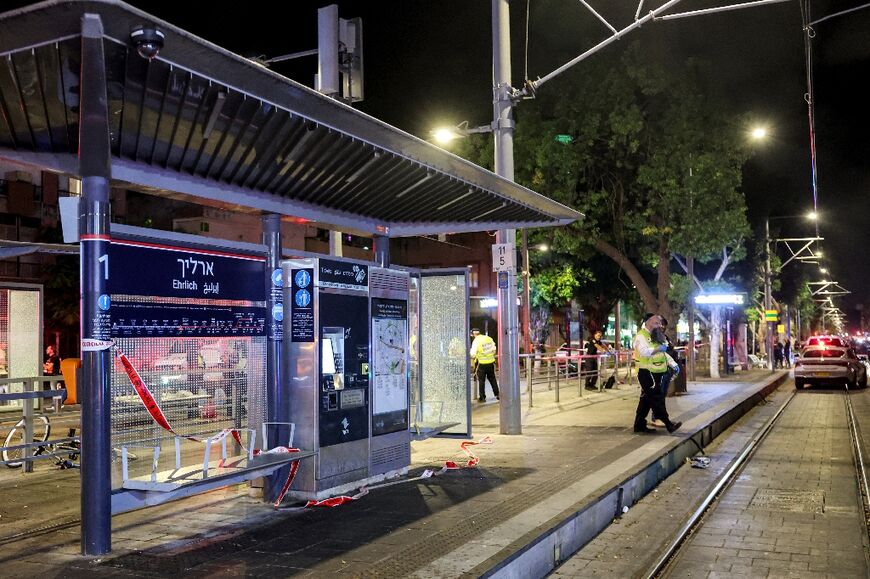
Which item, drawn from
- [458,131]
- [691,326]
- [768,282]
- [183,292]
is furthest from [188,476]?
[768,282]

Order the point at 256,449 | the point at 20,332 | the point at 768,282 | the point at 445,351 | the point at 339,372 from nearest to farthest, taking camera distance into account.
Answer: the point at 256,449 < the point at 339,372 < the point at 445,351 < the point at 20,332 < the point at 768,282

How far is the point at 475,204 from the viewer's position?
10305 millimetres

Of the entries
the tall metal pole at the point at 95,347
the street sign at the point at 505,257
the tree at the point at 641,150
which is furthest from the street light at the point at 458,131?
the tall metal pole at the point at 95,347

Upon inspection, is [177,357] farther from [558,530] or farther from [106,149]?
[558,530]

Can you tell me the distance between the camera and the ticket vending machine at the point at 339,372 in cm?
836

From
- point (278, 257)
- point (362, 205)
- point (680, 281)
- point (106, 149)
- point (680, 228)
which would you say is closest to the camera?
point (106, 149)

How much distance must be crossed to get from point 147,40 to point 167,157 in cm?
233

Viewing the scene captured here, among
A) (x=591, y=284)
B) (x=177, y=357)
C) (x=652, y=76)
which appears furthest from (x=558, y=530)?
(x=591, y=284)

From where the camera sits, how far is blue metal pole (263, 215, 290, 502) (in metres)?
8.27

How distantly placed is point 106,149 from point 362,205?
12.9 feet

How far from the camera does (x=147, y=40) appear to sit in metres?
5.26

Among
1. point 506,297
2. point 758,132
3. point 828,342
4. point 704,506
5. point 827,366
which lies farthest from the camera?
point 828,342

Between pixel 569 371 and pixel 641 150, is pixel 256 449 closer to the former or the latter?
pixel 641 150

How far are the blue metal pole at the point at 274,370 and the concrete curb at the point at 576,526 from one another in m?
2.77
